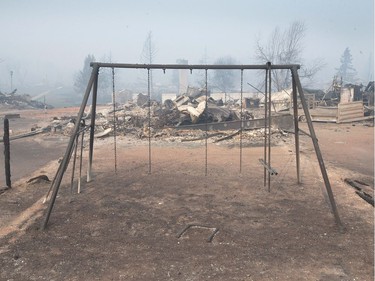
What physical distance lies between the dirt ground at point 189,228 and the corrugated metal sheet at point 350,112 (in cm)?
1289

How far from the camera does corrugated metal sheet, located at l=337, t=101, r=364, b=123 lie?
69.7 feet

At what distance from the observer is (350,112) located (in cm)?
2170

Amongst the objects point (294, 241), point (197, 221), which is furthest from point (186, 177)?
point (294, 241)

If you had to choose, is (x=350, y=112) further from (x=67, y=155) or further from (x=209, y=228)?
(x=67, y=155)

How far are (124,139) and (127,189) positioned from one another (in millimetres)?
8182

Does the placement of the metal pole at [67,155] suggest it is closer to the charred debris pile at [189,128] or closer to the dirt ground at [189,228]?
the dirt ground at [189,228]

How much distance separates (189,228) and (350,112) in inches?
779

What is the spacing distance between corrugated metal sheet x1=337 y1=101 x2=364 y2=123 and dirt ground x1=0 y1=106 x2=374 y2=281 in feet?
42.3

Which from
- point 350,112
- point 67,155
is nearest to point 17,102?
point 350,112

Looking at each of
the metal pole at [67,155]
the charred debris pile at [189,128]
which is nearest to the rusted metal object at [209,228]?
the metal pole at [67,155]

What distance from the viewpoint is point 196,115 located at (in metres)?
16.8

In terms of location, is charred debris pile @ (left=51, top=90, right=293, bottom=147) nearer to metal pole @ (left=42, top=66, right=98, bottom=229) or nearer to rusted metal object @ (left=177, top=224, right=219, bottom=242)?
metal pole @ (left=42, top=66, right=98, bottom=229)

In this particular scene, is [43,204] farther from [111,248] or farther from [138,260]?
[138,260]

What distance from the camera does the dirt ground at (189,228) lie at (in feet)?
13.3
